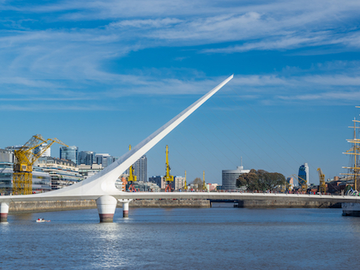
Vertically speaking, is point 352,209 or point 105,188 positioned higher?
point 105,188

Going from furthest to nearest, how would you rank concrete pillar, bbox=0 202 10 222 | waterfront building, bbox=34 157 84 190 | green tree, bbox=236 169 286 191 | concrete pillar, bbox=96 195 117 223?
waterfront building, bbox=34 157 84 190 < green tree, bbox=236 169 286 191 < concrete pillar, bbox=0 202 10 222 < concrete pillar, bbox=96 195 117 223

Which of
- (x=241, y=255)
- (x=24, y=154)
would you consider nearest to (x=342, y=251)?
(x=241, y=255)

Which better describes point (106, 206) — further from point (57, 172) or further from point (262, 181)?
point (57, 172)

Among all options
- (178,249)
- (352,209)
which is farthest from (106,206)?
(352,209)

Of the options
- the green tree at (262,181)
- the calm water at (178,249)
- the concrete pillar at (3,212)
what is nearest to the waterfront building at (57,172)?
the green tree at (262,181)

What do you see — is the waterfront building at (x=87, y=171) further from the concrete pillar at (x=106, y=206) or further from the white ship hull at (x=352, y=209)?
the concrete pillar at (x=106, y=206)

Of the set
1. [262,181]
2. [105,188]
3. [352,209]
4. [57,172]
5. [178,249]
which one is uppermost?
[57,172]

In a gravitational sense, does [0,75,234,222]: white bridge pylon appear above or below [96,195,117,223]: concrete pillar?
above

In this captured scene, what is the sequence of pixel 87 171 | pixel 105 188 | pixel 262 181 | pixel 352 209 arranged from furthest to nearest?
pixel 87 171
pixel 262 181
pixel 352 209
pixel 105 188

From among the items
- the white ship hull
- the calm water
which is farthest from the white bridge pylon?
the white ship hull

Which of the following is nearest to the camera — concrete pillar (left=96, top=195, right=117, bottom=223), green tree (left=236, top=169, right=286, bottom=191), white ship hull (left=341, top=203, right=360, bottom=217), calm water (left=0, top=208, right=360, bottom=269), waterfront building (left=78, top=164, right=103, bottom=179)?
calm water (left=0, top=208, right=360, bottom=269)

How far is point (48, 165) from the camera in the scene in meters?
135

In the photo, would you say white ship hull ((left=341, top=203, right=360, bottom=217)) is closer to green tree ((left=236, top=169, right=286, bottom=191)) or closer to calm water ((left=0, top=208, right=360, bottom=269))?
calm water ((left=0, top=208, right=360, bottom=269))

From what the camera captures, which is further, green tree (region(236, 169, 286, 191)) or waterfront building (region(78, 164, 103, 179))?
waterfront building (region(78, 164, 103, 179))
